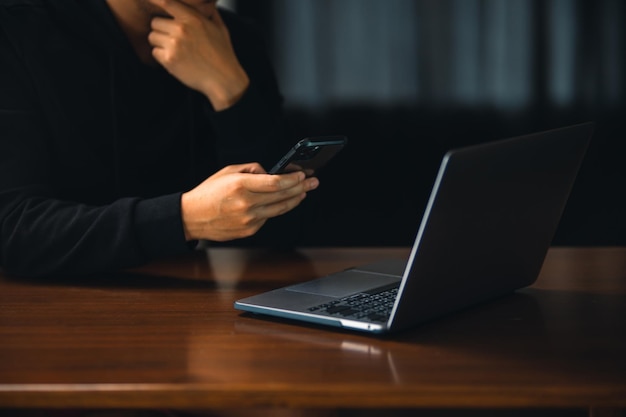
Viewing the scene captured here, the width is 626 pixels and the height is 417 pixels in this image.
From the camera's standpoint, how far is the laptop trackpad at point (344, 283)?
105cm

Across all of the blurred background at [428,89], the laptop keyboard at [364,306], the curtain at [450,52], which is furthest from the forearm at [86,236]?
the curtain at [450,52]

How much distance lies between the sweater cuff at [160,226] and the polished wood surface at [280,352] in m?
0.05

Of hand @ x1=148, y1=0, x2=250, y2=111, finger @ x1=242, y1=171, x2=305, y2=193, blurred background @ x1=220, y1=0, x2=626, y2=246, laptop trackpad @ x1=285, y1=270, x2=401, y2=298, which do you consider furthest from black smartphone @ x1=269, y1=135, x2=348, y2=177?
blurred background @ x1=220, y1=0, x2=626, y2=246

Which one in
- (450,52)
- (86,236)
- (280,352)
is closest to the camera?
(280,352)

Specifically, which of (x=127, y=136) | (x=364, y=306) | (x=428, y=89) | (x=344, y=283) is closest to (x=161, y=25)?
(x=127, y=136)

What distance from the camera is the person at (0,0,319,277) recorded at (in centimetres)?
117

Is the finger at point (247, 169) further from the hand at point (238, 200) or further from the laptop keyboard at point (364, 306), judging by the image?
the laptop keyboard at point (364, 306)

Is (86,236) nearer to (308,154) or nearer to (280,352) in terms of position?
(308,154)

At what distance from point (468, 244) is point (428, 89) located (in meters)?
1.52

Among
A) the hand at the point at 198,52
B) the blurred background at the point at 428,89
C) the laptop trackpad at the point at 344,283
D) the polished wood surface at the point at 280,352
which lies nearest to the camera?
the polished wood surface at the point at 280,352

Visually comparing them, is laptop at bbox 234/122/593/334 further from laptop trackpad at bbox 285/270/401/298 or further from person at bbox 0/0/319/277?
person at bbox 0/0/319/277

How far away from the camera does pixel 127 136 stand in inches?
60.7

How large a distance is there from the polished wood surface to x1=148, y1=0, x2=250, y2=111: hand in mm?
424

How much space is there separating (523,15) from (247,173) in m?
1.51
